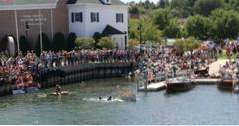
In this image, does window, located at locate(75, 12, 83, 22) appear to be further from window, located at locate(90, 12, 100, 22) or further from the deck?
the deck

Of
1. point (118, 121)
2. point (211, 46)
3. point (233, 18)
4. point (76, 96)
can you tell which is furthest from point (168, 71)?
point (233, 18)

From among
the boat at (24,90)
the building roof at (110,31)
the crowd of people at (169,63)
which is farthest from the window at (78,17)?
the boat at (24,90)

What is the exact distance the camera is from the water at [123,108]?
1854 inches

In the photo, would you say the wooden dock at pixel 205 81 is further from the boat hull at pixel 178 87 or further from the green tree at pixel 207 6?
the green tree at pixel 207 6

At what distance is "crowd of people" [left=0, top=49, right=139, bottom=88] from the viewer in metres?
62.0

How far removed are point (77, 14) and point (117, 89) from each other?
22.2 metres

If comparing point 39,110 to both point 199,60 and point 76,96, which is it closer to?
point 76,96

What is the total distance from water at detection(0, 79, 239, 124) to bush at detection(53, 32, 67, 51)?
1701 cm

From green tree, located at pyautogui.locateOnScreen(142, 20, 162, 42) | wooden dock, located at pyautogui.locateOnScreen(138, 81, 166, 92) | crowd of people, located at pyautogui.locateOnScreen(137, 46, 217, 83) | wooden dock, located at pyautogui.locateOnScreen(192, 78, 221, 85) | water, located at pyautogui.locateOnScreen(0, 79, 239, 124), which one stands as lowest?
water, located at pyautogui.locateOnScreen(0, 79, 239, 124)

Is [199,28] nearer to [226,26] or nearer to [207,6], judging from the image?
[226,26]

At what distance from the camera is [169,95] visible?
194 ft

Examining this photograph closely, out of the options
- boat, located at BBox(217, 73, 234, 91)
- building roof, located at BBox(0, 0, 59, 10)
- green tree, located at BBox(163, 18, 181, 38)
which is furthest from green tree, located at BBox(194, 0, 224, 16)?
boat, located at BBox(217, 73, 234, 91)

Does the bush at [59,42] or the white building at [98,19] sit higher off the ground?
the white building at [98,19]

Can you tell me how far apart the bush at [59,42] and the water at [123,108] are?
17.0m
